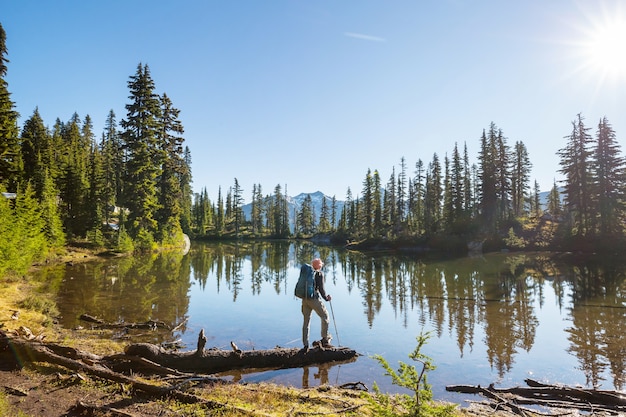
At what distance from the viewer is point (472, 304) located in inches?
669

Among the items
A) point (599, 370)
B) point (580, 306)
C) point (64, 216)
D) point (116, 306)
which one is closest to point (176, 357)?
point (116, 306)

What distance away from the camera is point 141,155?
37.3 meters

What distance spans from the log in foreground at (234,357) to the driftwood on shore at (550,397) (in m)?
2.98

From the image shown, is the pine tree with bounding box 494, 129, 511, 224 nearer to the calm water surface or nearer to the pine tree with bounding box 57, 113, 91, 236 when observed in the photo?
the calm water surface

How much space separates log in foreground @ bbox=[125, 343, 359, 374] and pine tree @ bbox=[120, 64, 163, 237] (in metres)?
32.8

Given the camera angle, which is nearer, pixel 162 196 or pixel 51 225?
pixel 51 225

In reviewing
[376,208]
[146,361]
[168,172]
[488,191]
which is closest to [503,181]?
[488,191]

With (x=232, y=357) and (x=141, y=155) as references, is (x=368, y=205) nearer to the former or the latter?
(x=141, y=155)

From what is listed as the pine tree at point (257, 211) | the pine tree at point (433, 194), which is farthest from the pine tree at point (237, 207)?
the pine tree at point (433, 194)

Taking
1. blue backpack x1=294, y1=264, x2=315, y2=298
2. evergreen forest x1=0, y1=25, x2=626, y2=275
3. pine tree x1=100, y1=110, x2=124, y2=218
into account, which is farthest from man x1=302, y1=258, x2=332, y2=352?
pine tree x1=100, y1=110, x2=124, y2=218

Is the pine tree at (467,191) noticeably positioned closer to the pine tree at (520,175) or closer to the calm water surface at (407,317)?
the pine tree at (520,175)

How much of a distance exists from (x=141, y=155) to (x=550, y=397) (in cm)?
3878

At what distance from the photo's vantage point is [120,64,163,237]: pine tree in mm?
37094

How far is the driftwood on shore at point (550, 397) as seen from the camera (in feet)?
22.0
